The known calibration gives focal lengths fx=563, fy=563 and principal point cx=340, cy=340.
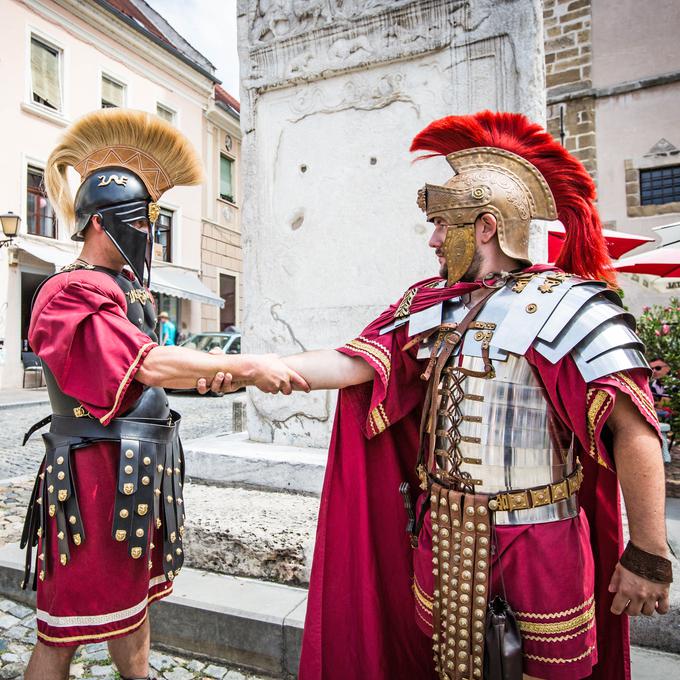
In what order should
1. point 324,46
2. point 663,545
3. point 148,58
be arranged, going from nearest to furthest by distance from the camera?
point 663,545
point 324,46
point 148,58

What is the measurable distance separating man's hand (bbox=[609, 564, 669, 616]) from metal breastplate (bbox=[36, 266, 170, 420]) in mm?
1474

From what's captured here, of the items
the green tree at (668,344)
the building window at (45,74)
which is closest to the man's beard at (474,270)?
the green tree at (668,344)

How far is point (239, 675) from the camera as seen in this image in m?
2.30

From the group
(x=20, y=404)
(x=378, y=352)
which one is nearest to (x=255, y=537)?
(x=378, y=352)

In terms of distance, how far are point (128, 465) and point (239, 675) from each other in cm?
115

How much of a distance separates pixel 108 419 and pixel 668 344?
526cm

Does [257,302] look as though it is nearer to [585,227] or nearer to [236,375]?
[236,375]

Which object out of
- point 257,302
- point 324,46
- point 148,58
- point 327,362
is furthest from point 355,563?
point 148,58

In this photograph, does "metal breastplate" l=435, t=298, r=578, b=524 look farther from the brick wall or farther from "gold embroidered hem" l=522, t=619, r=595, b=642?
the brick wall

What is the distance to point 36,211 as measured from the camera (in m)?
13.6

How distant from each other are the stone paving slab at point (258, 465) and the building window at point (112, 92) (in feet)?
50.1

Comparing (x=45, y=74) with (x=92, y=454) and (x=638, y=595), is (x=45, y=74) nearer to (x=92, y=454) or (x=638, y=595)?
(x=92, y=454)

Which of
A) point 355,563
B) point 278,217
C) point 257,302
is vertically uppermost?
point 278,217

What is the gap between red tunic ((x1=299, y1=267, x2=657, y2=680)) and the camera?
146cm
